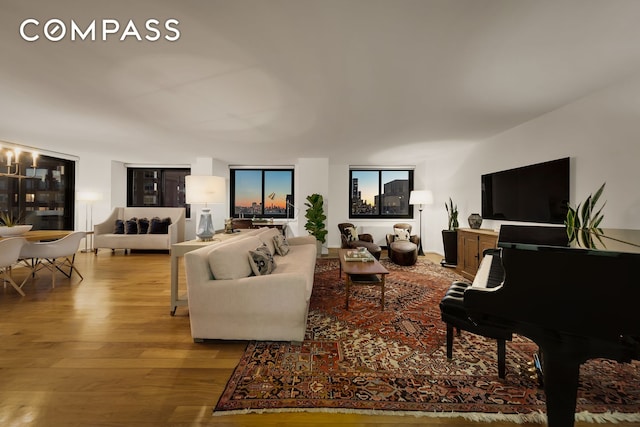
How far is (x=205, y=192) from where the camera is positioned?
2910 mm

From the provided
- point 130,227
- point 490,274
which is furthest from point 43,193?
point 490,274

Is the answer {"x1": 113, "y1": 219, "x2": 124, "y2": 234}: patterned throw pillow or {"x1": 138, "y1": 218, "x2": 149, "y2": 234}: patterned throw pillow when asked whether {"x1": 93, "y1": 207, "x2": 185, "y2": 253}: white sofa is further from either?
{"x1": 138, "y1": 218, "x2": 149, "y2": 234}: patterned throw pillow

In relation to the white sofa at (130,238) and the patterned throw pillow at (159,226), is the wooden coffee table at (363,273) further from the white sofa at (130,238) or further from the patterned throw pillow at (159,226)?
the patterned throw pillow at (159,226)

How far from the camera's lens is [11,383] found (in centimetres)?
165

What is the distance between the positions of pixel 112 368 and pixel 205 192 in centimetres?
179

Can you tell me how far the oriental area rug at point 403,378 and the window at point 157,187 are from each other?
6.96m

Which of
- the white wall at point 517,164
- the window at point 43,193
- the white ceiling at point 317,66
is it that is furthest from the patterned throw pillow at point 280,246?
the window at point 43,193

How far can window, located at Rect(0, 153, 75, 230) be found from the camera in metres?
5.17

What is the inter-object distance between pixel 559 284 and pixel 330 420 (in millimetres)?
1374

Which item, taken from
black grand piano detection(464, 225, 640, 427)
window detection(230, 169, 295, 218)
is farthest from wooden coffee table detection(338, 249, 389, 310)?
window detection(230, 169, 295, 218)

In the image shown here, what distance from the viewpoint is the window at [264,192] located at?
756 cm

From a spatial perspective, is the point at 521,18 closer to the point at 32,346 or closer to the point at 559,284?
the point at 559,284

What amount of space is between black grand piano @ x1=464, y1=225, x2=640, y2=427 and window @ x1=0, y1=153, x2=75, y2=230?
7.99 meters

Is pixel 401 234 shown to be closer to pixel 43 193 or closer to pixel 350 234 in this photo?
pixel 350 234
